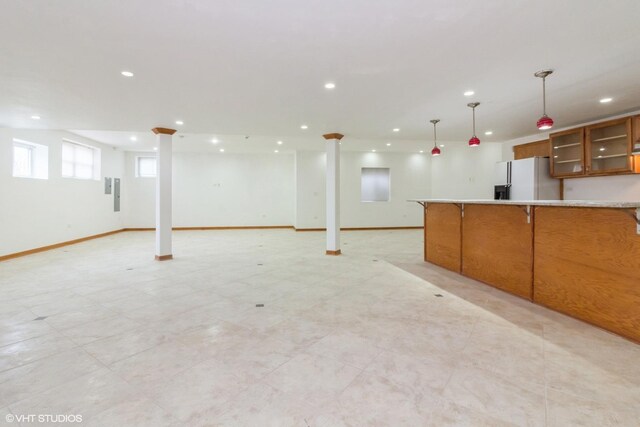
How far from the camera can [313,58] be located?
2971 mm

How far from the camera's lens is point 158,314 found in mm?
3195

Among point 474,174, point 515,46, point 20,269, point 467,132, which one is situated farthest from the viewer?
point 474,174

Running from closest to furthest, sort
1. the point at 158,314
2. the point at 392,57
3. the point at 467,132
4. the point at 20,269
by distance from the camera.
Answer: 1. the point at 392,57
2. the point at 158,314
3. the point at 20,269
4. the point at 467,132

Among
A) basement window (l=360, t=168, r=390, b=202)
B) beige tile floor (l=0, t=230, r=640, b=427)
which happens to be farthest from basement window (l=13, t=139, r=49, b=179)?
basement window (l=360, t=168, r=390, b=202)

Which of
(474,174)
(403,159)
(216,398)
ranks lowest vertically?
(216,398)

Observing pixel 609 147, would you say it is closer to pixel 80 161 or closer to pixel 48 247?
pixel 48 247

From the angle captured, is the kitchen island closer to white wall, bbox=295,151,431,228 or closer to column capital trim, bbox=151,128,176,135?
column capital trim, bbox=151,128,176,135

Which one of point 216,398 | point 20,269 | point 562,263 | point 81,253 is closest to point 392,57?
point 562,263

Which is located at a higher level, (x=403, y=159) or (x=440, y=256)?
(x=403, y=159)

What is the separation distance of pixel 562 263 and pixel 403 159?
8933mm

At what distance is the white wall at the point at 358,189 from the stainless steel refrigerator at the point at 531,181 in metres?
4.73

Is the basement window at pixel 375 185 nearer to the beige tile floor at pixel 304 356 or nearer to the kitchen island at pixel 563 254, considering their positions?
the kitchen island at pixel 563 254

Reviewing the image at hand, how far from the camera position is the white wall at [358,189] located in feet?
36.1

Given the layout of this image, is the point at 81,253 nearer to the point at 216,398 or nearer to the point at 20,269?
the point at 20,269
